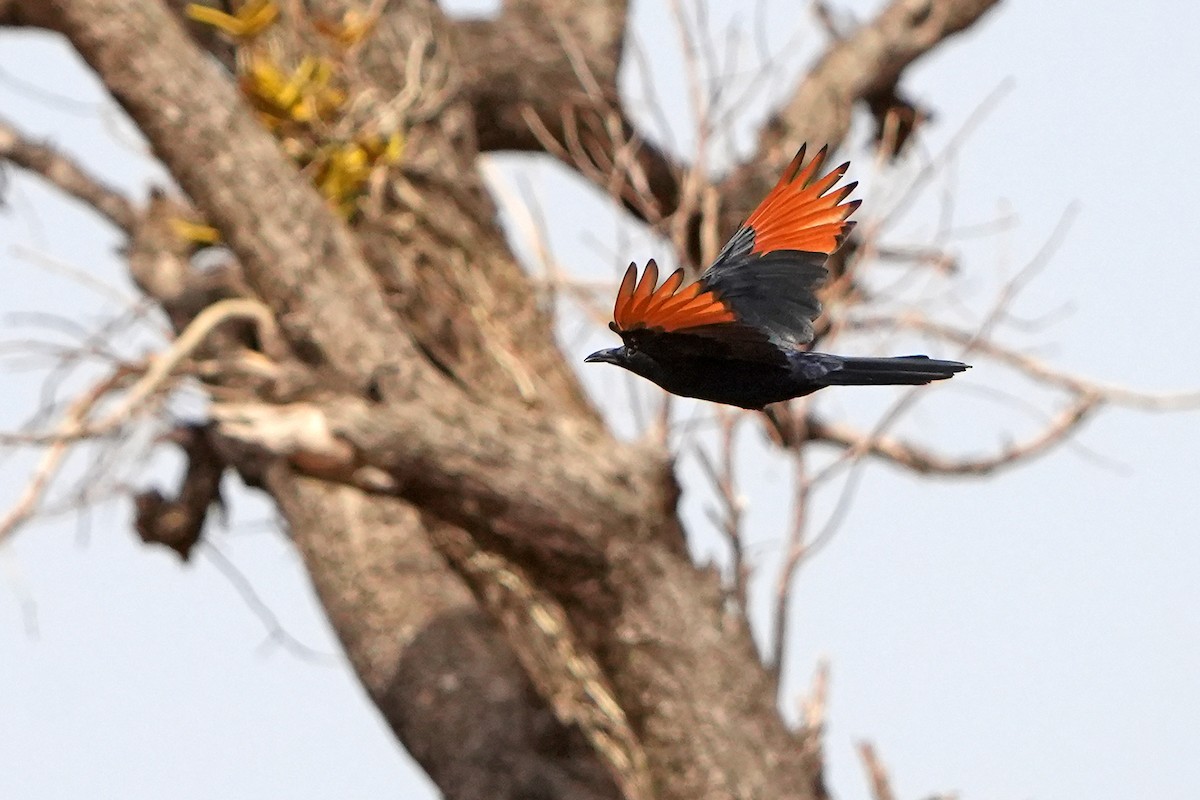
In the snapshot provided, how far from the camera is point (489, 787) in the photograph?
12.6 feet

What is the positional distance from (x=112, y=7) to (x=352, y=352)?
44.2 inches

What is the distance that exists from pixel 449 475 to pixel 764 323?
5.95 ft

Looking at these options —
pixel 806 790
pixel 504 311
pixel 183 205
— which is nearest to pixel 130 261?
pixel 183 205

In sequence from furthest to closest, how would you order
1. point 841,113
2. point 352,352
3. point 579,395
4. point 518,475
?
point 841,113, point 579,395, point 352,352, point 518,475

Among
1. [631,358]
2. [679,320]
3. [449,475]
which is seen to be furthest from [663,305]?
[449,475]

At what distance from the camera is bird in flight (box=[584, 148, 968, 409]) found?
1821mm

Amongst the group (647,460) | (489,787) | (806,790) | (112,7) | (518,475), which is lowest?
(489,787)

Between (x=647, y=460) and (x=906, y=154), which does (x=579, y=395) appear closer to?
(x=647, y=460)

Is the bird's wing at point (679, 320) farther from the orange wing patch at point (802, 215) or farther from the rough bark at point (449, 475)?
the rough bark at point (449, 475)

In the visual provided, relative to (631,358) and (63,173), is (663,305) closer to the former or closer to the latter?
(631,358)

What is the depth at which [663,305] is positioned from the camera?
1.77m

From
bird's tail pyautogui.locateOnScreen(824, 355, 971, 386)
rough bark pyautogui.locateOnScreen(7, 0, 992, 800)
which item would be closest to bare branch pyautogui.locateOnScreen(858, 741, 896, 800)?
rough bark pyautogui.locateOnScreen(7, 0, 992, 800)

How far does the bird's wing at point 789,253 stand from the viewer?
2.00 meters

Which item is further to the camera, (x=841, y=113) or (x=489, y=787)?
(x=841, y=113)
